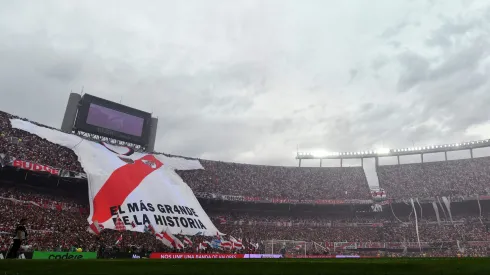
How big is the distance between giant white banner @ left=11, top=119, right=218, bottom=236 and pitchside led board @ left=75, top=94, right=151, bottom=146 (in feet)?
9.16

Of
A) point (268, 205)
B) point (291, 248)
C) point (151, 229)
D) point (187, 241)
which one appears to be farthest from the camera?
point (268, 205)

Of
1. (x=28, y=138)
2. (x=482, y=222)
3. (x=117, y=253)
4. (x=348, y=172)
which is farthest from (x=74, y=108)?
(x=482, y=222)

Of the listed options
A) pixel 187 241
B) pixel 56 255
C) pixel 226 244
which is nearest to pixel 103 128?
pixel 187 241

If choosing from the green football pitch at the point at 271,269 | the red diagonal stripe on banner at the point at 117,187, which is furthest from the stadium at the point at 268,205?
the green football pitch at the point at 271,269

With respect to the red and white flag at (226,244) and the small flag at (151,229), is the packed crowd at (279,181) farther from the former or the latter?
the small flag at (151,229)

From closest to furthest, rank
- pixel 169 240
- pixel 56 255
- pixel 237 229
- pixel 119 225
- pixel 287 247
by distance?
pixel 56 255, pixel 119 225, pixel 169 240, pixel 287 247, pixel 237 229

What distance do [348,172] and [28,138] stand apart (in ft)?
191

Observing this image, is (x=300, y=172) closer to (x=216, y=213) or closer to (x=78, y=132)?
(x=216, y=213)

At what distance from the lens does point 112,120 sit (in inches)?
2058

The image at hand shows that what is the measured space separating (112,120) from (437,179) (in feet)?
193

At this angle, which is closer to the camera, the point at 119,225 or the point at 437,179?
the point at 119,225

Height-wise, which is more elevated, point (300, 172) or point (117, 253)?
point (300, 172)

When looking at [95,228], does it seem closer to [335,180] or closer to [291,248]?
[291,248]

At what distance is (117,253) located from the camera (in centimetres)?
3222
